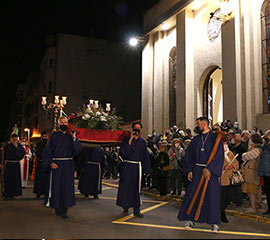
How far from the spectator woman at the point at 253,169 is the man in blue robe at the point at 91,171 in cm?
466

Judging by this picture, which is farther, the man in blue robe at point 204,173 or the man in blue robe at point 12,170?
the man in blue robe at point 12,170

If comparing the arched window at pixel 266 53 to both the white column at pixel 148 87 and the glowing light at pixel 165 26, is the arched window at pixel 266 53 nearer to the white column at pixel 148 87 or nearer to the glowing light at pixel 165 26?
the glowing light at pixel 165 26

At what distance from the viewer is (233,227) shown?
6.62m

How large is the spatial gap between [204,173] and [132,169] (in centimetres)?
219

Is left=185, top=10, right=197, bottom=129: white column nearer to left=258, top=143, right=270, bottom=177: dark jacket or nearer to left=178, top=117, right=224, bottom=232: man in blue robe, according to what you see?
left=258, top=143, right=270, bottom=177: dark jacket

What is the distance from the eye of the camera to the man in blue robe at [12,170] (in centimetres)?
1027

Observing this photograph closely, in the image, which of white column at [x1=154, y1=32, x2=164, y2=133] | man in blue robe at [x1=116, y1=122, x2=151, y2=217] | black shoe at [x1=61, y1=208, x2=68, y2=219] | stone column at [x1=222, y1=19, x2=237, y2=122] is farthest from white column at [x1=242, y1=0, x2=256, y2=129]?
black shoe at [x1=61, y1=208, x2=68, y2=219]

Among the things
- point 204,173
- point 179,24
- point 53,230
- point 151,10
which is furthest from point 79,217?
point 151,10

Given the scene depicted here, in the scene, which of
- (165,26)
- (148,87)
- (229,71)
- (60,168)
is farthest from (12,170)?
(165,26)

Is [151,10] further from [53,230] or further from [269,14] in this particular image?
[53,230]

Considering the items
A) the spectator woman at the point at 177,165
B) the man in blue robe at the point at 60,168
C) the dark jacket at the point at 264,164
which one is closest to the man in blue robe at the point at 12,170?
the man in blue robe at the point at 60,168

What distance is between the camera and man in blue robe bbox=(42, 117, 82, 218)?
285 inches

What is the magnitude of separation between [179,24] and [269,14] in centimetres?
699

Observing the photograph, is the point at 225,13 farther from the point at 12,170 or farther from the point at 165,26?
the point at 12,170
